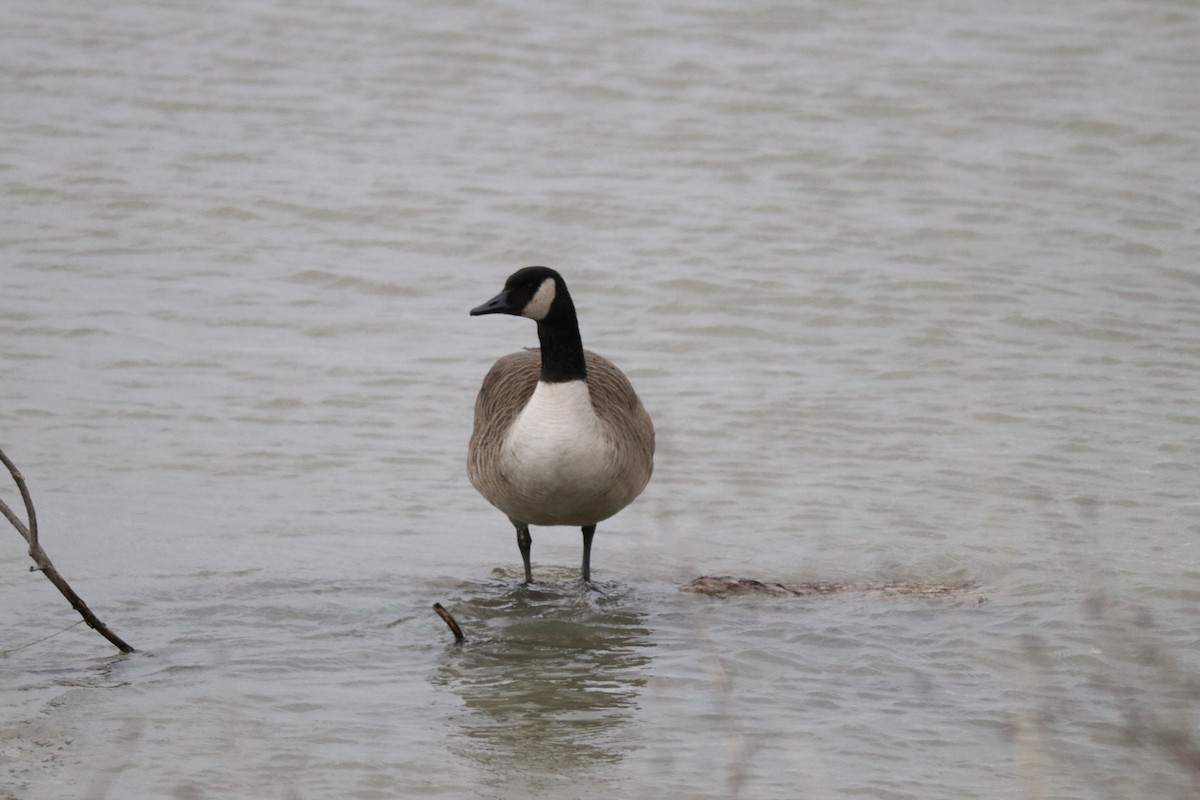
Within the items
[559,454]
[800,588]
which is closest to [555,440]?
[559,454]

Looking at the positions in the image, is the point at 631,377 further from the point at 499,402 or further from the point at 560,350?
the point at 560,350

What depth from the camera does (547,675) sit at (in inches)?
238

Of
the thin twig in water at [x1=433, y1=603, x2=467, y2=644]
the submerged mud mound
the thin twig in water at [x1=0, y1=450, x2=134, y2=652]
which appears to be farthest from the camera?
the submerged mud mound

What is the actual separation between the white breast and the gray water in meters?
0.47

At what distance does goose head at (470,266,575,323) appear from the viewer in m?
7.05

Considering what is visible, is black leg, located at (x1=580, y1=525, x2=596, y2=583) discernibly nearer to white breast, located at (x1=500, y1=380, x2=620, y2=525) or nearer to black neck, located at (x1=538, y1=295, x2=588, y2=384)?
white breast, located at (x1=500, y1=380, x2=620, y2=525)

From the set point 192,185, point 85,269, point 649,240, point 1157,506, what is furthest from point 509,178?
point 1157,506

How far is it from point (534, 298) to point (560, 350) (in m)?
0.26

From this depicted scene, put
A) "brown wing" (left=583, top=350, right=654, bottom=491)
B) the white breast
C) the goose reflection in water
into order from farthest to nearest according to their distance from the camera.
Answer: "brown wing" (left=583, top=350, right=654, bottom=491) → the white breast → the goose reflection in water

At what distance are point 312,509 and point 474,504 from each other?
0.87m

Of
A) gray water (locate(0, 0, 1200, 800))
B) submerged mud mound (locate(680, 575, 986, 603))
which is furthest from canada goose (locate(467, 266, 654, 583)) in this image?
submerged mud mound (locate(680, 575, 986, 603))

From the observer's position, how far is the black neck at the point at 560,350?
700cm

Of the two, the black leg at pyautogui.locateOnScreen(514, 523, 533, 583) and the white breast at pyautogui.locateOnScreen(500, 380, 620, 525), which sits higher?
the white breast at pyautogui.locateOnScreen(500, 380, 620, 525)

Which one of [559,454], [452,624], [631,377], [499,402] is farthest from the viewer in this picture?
[631,377]
